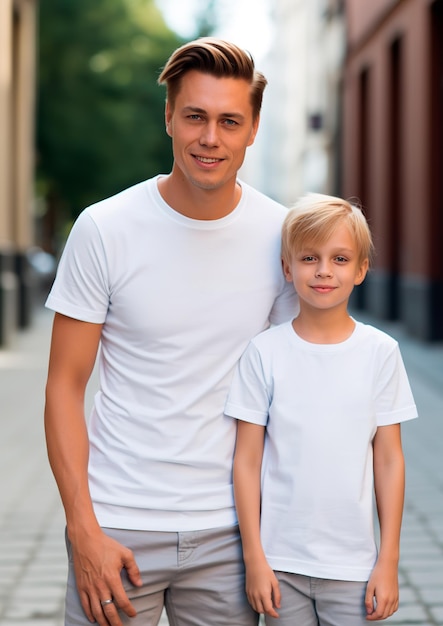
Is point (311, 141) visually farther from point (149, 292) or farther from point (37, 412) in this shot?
point (149, 292)

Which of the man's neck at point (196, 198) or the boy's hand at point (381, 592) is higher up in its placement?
the man's neck at point (196, 198)

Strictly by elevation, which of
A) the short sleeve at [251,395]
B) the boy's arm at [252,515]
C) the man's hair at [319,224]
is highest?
the man's hair at [319,224]

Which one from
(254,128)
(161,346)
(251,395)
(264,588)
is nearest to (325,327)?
(251,395)

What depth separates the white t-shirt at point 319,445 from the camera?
2445 mm

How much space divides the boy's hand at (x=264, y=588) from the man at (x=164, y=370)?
0.32 feet

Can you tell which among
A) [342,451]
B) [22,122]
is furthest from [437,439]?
[22,122]

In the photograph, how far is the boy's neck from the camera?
252 cm

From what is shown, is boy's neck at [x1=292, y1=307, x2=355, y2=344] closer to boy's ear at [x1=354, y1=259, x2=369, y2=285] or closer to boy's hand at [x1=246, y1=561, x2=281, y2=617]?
boy's ear at [x1=354, y1=259, x2=369, y2=285]

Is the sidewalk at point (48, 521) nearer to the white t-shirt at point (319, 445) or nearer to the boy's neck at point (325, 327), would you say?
the white t-shirt at point (319, 445)

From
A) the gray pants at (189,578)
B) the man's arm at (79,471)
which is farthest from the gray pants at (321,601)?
the man's arm at (79,471)

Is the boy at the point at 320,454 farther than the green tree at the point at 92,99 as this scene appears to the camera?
No

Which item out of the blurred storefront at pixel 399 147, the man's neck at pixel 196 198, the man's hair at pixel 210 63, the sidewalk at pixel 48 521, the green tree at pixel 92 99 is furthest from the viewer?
the green tree at pixel 92 99

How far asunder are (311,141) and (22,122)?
19249 millimetres

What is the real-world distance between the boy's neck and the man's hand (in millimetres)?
628
